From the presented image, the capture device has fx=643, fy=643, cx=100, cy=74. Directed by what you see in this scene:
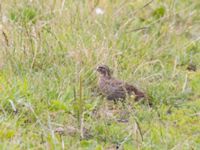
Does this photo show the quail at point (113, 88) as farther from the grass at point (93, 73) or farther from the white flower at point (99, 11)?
the white flower at point (99, 11)

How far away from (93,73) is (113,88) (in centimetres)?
22

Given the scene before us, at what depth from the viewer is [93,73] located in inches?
179

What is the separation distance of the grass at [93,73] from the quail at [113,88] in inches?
3.1

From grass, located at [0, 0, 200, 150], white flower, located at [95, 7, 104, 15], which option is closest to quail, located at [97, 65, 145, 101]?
grass, located at [0, 0, 200, 150]

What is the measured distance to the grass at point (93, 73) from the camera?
380 cm

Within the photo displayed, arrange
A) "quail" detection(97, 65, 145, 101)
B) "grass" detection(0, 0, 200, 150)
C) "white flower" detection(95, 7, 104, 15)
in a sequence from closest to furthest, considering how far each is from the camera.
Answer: "grass" detection(0, 0, 200, 150) → "quail" detection(97, 65, 145, 101) → "white flower" detection(95, 7, 104, 15)

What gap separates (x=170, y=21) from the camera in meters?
5.74

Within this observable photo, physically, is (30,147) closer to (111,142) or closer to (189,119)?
(111,142)

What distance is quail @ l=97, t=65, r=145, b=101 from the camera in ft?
14.4

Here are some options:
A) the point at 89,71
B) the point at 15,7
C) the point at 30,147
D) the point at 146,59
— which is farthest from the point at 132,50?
the point at 30,147

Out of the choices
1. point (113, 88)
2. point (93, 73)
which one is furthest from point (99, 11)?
point (113, 88)

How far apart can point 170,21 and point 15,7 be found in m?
1.39

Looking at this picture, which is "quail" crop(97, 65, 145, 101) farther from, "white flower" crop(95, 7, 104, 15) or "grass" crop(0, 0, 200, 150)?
"white flower" crop(95, 7, 104, 15)

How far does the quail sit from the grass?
0.26ft
